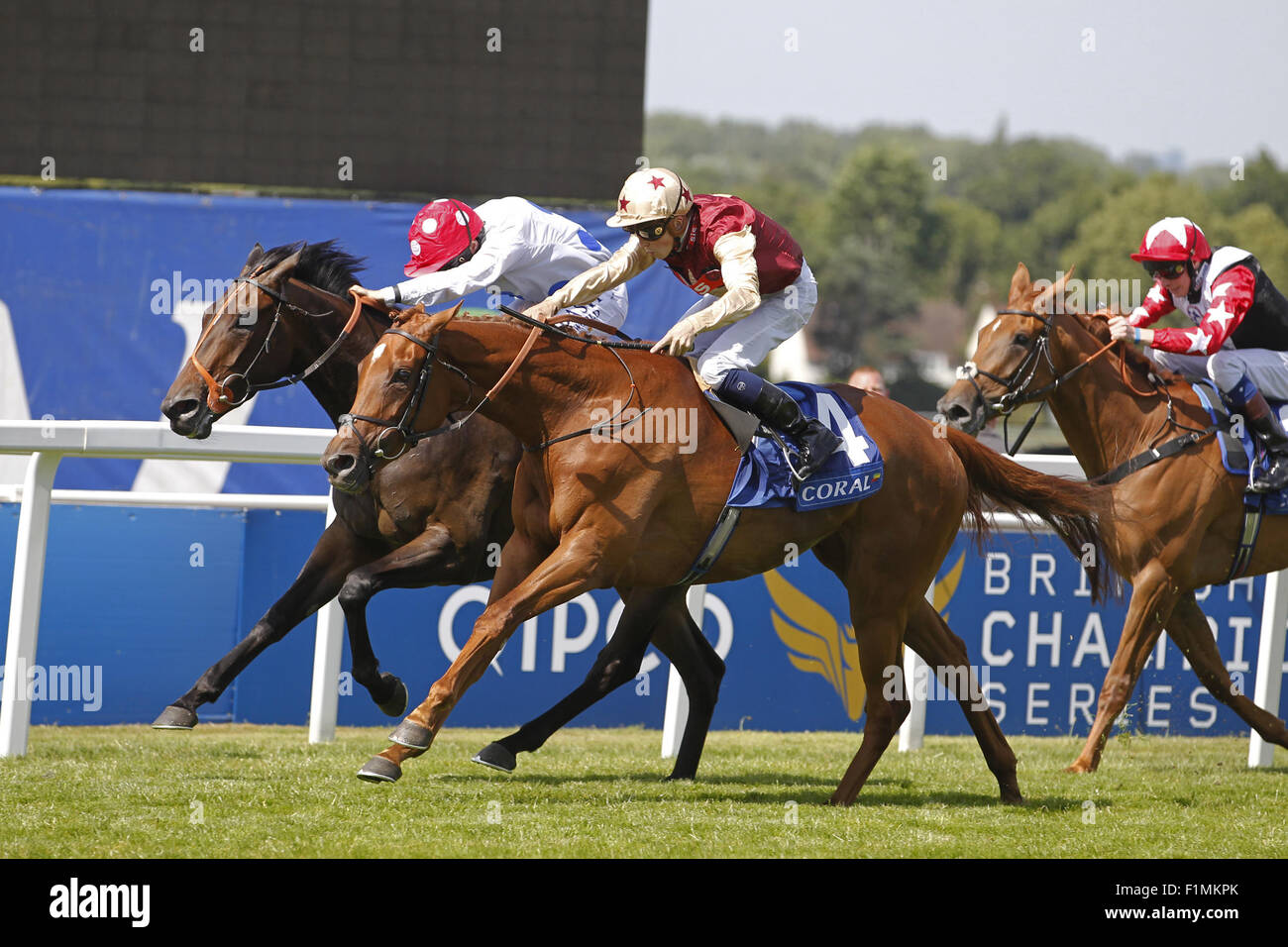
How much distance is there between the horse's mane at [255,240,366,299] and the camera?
5484mm

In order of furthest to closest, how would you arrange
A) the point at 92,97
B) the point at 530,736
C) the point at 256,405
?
the point at 256,405
the point at 92,97
the point at 530,736

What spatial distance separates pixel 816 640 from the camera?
7176 mm

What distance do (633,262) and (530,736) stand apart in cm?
169

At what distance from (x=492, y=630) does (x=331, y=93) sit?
21.9 feet

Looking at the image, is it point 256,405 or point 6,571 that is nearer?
point 6,571

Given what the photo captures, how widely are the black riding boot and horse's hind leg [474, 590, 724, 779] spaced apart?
250 cm

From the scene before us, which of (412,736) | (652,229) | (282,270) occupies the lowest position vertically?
(412,736)

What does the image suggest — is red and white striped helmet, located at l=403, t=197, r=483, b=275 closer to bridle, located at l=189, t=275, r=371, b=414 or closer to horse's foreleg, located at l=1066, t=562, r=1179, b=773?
bridle, located at l=189, t=275, r=371, b=414

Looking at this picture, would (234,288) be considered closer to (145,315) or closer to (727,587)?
(727,587)

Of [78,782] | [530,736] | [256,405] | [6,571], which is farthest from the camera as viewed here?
[256,405]

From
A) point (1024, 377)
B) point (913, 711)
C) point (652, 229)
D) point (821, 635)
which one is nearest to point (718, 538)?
point (652, 229)

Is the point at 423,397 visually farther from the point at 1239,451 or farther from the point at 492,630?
the point at 1239,451

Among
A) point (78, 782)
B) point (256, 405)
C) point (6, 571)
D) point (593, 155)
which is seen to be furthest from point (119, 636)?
point (593, 155)

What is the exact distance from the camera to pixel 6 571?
257 inches
